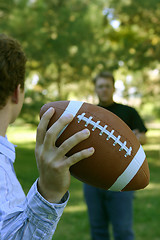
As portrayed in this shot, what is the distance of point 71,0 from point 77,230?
1002 cm

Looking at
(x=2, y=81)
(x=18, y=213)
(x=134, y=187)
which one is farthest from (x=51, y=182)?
(x=134, y=187)

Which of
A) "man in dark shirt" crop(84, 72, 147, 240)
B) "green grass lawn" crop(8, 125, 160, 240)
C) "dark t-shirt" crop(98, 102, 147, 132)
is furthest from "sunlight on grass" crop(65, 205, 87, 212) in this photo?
"dark t-shirt" crop(98, 102, 147, 132)

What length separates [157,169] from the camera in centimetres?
940

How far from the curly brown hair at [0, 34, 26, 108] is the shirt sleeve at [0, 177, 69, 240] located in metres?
0.40

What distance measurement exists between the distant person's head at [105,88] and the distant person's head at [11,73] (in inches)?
72.6

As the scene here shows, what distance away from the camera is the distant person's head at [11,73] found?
3.88ft

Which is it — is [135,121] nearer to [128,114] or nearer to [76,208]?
[128,114]

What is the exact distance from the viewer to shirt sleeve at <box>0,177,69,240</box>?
1.03m

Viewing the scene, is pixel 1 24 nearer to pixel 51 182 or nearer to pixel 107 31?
pixel 107 31

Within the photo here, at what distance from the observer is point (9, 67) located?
1.19 metres

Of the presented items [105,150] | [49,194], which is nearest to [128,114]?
[105,150]

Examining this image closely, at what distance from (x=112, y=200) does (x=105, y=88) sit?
3.55 feet

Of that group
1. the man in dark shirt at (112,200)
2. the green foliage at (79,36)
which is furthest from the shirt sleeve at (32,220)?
the green foliage at (79,36)

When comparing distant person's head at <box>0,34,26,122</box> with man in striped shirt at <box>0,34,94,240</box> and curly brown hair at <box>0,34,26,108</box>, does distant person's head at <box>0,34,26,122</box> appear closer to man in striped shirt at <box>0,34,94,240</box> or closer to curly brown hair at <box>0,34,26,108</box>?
curly brown hair at <box>0,34,26,108</box>
